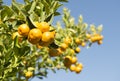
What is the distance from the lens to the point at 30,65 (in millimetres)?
5578

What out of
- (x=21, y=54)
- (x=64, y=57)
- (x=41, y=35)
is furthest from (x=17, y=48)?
(x=64, y=57)

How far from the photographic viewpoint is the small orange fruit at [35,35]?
7.80 feet

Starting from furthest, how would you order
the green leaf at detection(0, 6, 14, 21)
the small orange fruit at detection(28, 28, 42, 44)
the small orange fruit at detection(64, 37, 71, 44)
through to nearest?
the small orange fruit at detection(64, 37, 71, 44) → the green leaf at detection(0, 6, 14, 21) → the small orange fruit at detection(28, 28, 42, 44)

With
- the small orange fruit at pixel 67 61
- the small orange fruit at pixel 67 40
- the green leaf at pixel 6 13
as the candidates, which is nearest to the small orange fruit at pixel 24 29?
the green leaf at pixel 6 13

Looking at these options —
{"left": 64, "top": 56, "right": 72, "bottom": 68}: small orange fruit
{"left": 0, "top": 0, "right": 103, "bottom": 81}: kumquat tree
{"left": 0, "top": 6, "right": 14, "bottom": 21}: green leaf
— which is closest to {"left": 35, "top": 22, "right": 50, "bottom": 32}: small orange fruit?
{"left": 0, "top": 0, "right": 103, "bottom": 81}: kumquat tree

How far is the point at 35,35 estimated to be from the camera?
237 centimetres

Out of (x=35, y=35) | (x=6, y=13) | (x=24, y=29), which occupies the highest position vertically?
(x=6, y=13)

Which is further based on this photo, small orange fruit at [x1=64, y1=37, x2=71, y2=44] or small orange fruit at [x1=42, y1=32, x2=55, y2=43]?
small orange fruit at [x1=64, y1=37, x2=71, y2=44]

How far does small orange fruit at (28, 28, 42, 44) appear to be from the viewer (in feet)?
7.80

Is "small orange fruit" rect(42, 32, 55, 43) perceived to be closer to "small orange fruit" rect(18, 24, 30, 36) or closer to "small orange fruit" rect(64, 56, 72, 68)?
"small orange fruit" rect(18, 24, 30, 36)

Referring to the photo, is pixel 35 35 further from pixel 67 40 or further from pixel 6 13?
pixel 67 40

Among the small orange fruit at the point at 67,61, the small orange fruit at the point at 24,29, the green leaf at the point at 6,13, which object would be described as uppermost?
the small orange fruit at the point at 67,61

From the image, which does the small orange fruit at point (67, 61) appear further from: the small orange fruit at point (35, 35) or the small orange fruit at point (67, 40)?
the small orange fruit at point (35, 35)

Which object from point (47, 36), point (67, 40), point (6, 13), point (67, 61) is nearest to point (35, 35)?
point (47, 36)
